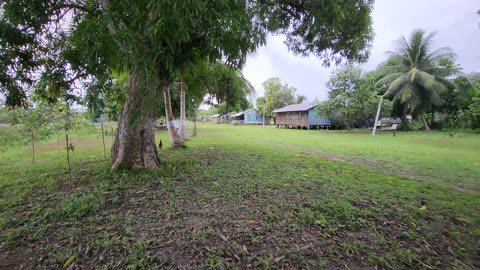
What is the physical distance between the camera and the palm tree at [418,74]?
63.6ft

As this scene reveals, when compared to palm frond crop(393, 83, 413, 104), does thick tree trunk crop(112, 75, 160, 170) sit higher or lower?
lower

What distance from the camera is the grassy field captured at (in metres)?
2.21

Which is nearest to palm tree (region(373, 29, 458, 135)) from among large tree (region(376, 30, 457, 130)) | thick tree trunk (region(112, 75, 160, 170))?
large tree (region(376, 30, 457, 130))

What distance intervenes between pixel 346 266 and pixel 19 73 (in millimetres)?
5945

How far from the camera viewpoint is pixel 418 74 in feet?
63.5

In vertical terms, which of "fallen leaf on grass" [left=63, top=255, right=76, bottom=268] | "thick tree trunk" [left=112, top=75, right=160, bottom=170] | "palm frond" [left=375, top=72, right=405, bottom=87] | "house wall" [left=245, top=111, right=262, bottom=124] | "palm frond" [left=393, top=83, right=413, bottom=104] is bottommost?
"fallen leaf on grass" [left=63, top=255, right=76, bottom=268]

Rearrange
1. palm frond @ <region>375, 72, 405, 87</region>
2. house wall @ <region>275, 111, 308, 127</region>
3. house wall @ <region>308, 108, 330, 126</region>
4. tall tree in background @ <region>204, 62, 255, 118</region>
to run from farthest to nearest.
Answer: house wall @ <region>275, 111, 308, 127</region> → house wall @ <region>308, 108, 330, 126</region> → palm frond @ <region>375, 72, 405, 87</region> → tall tree in background @ <region>204, 62, 255, 118</region>

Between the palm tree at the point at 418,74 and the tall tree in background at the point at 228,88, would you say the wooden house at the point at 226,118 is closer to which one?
the palm tree at the point at 418,74

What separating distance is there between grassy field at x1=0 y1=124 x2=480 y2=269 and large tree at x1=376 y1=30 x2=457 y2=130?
60.3 ft

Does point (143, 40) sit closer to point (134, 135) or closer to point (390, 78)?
point (134, 135)

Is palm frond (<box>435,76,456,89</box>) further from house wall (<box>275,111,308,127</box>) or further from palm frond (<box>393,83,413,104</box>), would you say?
house wall (<box>275,111,308,127</box>)

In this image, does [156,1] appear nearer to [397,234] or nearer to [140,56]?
[140,56]

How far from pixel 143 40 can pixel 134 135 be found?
241 cm

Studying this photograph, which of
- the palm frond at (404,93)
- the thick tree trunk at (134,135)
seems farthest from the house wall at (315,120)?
the thick tree trunk at (134,135)
